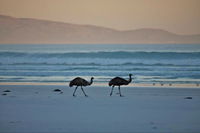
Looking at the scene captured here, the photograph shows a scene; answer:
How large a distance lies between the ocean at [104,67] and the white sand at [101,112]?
5111mm

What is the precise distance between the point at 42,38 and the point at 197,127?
240 feet

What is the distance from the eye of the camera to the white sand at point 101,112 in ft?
28.0

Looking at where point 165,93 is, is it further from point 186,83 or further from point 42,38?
point 42,38

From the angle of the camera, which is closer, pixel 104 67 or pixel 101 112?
pixel 101 112

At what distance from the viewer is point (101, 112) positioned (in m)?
10.4

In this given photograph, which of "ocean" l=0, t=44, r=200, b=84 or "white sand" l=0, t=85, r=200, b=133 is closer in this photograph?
"white sand" l=0, t=85, r=200, b=133

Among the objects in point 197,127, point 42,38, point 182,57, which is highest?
point 42,38

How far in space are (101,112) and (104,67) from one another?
64.8ft

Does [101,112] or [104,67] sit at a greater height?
[104,67]

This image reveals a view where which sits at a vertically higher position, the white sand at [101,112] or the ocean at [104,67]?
the ocean at [104,67]

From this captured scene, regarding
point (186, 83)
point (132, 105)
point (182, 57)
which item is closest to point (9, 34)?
point (182, 57)

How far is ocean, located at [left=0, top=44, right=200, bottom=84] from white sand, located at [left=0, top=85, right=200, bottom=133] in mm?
5111

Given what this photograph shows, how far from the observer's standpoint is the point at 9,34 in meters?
79.2

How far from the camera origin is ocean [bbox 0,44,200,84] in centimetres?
2073
